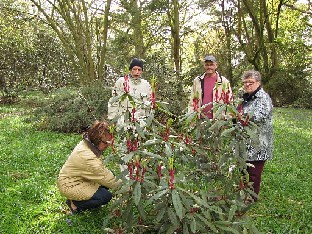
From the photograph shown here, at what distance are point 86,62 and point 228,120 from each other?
27.4 ft

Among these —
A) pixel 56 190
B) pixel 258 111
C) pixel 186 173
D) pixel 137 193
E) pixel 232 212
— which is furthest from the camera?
pixel 56 190

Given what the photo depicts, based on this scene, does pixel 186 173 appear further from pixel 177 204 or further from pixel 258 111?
pixel 258 111

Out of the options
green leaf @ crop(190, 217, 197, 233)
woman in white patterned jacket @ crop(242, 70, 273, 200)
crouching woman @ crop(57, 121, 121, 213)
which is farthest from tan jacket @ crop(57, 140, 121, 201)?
woman in white patterned jacket @ crop(242, 70, 273, 200)

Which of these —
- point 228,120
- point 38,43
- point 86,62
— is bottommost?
point 228,120

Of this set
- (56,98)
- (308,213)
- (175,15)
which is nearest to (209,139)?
(308,213)

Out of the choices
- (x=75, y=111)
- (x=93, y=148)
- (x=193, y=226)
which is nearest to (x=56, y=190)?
(x=93, y=148)

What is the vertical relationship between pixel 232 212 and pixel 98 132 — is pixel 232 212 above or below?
below

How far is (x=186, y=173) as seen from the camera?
3.28 metres

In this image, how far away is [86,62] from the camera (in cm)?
1062

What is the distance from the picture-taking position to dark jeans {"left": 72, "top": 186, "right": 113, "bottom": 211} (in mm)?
3967

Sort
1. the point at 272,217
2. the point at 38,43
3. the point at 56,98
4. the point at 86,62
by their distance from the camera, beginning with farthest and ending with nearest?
the point at 38,43
the point at 86,62
the point at 56,98
the point at 272,217

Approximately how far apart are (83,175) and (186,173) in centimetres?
125

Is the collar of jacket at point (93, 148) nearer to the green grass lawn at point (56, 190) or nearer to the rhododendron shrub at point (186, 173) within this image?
the rhododendron shrub at point (186, 173)

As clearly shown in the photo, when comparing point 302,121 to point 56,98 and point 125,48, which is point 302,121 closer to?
point 125,48
